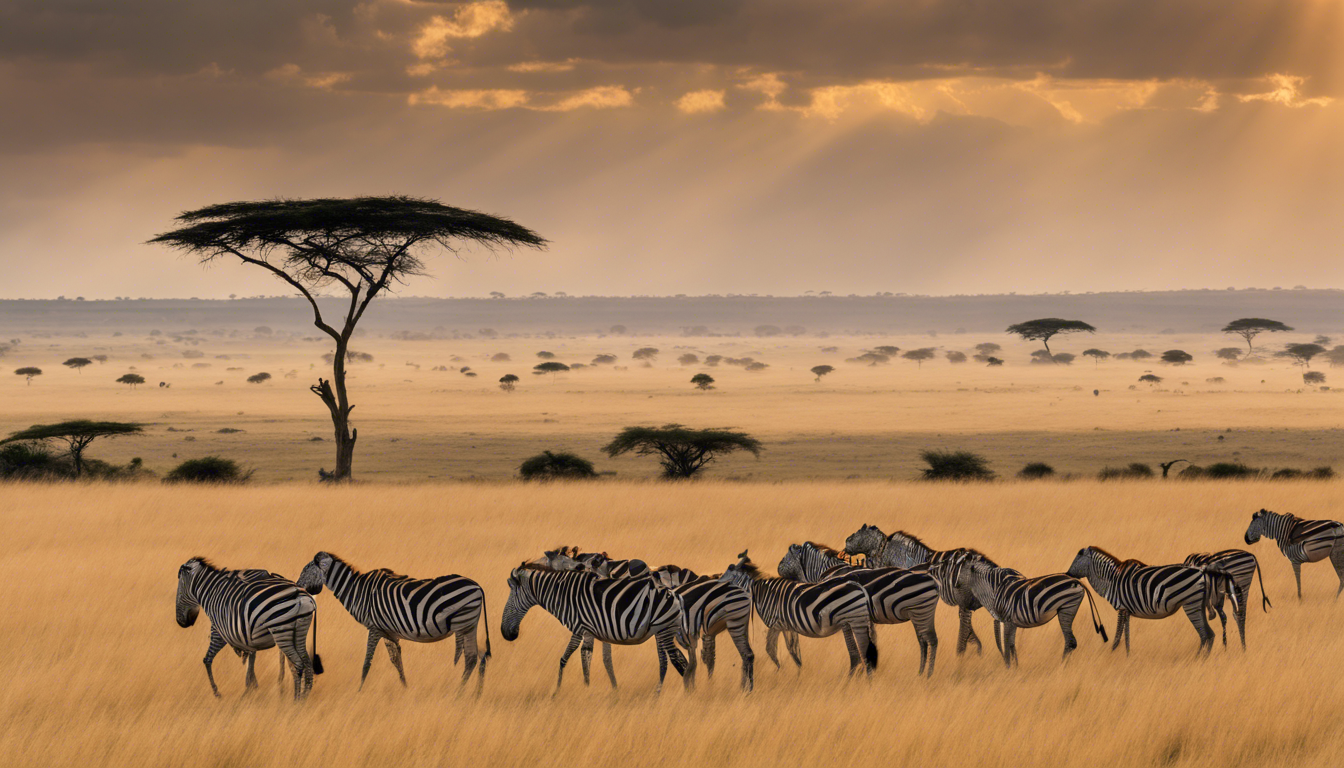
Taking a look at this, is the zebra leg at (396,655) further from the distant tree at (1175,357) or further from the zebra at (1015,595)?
the distant tree at (1175,357)

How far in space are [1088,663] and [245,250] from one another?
1080 inches

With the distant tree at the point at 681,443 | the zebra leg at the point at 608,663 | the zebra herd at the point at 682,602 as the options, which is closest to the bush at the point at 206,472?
the distant tree at the point at 681,443

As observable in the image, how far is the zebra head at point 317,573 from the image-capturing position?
10.8 meters

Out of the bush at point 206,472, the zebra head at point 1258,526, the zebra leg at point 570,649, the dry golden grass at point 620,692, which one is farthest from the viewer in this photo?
the bush at point 206,472

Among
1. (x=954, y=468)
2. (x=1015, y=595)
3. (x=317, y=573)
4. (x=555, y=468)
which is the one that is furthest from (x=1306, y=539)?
(x=555, y=468)

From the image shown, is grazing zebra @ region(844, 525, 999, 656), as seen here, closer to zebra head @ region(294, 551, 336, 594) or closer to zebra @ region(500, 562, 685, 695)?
zebra @ region(500, 562, 685, 695)

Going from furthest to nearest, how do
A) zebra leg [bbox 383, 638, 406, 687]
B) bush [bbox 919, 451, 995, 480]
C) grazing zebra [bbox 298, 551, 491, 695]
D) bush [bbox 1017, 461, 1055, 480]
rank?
bush [bbox 1017, 461, 1055, 480] < bush [bbox 919, 451, 995, 480] < zebra leg [bbox 383, 638, 406, 687] < grazing zebra [bbox 298, 551, 491, 695]

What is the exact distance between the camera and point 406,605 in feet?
33.1

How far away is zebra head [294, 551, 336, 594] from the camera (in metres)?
10.8

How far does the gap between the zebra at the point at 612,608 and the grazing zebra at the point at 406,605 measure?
648mm

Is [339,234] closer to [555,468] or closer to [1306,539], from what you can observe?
[555,468]

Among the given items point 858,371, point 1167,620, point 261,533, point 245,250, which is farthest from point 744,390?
point 1167,620

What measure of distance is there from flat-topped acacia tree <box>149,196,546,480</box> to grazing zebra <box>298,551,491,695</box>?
20.1 metres

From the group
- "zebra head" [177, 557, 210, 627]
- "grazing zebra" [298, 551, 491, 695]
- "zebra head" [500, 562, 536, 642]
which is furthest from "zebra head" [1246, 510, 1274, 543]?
"zebra head" [177, 557, 210, 627]
